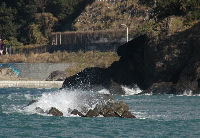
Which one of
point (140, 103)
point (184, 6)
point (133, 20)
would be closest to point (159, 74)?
point (184, 6)

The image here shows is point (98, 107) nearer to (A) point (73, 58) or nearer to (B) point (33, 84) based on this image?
(B) point (33, 84)

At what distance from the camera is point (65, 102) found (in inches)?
1729

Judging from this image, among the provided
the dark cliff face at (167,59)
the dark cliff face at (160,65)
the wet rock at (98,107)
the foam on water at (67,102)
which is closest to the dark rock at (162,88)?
the dark cliff face at (160,65)

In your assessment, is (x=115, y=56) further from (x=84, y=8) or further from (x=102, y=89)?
(x=84, y=8)

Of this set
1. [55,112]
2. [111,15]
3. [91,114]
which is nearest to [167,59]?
[55,112]

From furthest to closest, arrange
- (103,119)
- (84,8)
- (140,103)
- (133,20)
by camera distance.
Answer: (84,8) < (133,20) < (140,103) < (103,119)

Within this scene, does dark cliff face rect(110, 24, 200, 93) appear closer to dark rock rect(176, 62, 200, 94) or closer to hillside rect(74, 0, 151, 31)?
dark rock rect(176, 62, 200, 94)

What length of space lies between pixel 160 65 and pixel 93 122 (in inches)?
1279

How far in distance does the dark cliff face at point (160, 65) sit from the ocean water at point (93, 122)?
14686 mm

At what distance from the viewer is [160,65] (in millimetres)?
66312

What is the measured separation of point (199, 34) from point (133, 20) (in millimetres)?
40660

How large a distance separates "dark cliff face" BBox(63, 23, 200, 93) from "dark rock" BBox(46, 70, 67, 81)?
19023mm

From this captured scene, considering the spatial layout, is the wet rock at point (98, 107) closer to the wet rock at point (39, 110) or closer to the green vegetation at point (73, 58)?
the wet rock at point (39, 110)

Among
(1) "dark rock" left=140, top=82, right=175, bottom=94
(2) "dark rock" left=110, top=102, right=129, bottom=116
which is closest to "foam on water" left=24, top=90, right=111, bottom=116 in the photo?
(2) "dark rock" left=110, top=102, right=129, bottom=116
